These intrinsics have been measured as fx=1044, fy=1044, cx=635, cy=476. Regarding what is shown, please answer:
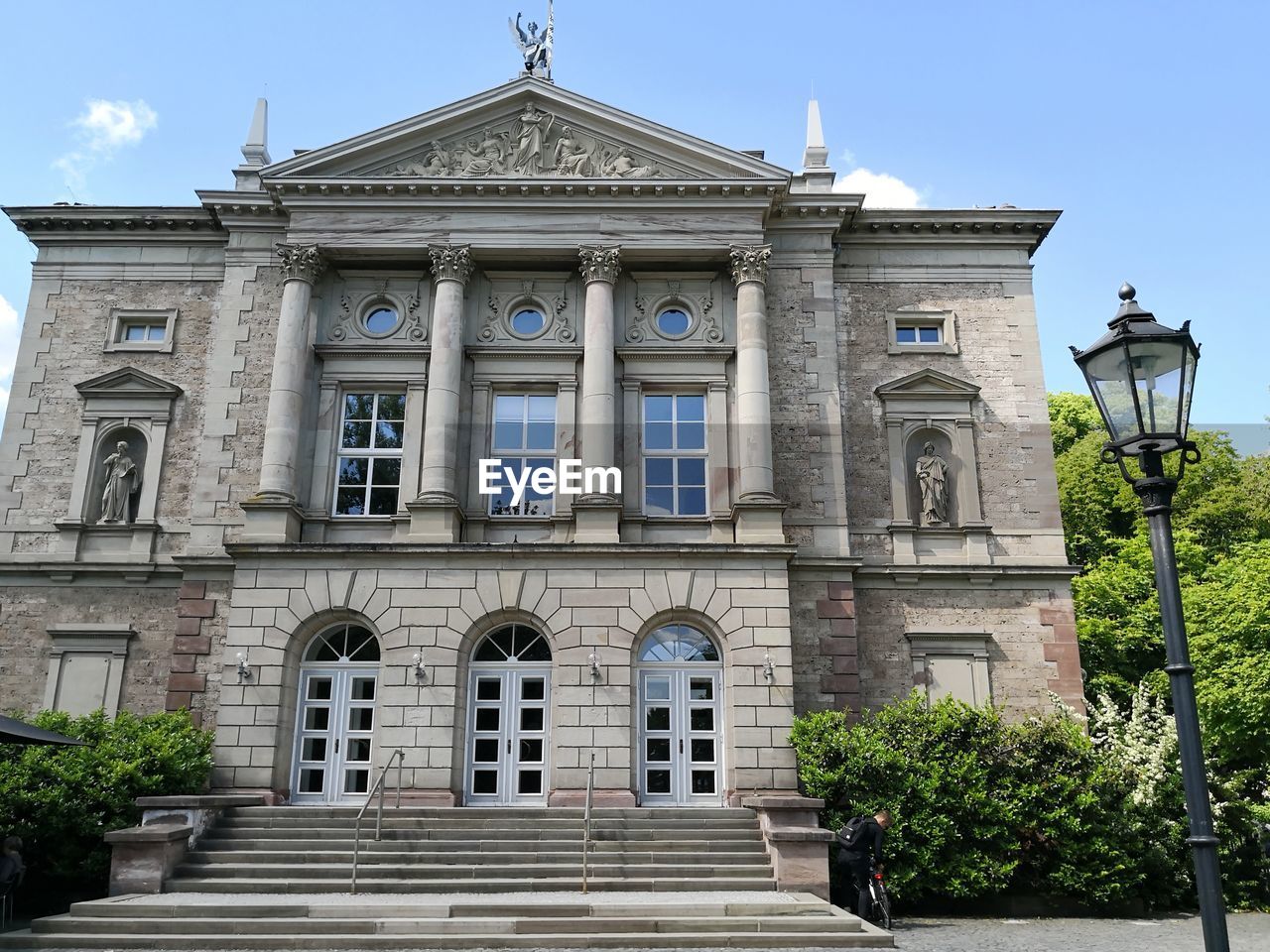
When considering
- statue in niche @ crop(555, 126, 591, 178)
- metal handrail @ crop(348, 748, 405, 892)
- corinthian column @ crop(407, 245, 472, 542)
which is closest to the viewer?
metal handrail @ crop(348, 748, 405, 892)

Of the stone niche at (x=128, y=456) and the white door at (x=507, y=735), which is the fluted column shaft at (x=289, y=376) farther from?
the white door at (x=507, y=735)

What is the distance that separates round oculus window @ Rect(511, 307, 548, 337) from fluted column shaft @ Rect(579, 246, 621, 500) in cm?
140

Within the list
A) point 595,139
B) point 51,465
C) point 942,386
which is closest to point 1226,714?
point 942,386

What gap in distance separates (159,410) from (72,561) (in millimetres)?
3998

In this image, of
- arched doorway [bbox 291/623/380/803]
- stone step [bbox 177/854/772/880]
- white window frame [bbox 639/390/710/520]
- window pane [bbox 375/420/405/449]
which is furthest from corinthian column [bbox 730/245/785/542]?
arched doorway [bbox 291/623/380/803]

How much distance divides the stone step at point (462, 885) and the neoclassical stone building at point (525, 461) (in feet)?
11.3

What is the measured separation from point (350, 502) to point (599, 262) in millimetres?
7914

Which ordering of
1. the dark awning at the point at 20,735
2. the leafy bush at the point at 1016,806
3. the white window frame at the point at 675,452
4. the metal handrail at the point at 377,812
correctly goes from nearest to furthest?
the dark awning at the point at 20,735
the metal handrail at the point at 377,812
the leafy bush at the point at 1016,806
the white window frame at the point at 675,452

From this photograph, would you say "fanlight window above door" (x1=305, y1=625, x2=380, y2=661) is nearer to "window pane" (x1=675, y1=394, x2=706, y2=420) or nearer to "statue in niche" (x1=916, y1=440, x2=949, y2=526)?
"window pane" (x1=675, y1=394, x2=706, y2=420)

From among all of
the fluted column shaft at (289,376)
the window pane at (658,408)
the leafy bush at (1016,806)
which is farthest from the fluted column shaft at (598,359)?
the leafy bush at (1016,806)

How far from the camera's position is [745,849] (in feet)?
59.9

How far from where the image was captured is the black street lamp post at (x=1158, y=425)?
6.40m

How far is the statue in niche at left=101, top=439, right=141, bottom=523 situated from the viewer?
24.3 meters

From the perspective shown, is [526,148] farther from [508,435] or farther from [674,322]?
[508,435]
